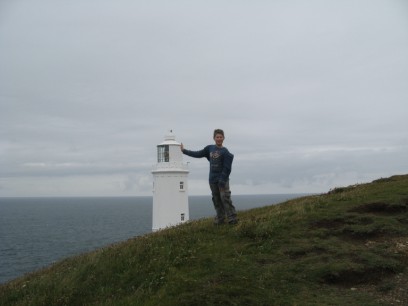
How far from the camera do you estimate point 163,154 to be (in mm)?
34406

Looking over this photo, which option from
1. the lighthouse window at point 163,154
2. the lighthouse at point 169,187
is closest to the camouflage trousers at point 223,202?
the lighthouse at point 169,187

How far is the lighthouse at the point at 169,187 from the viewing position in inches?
1300

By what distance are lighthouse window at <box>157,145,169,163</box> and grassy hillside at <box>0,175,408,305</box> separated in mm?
20881

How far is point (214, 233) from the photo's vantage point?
1271 centimetres

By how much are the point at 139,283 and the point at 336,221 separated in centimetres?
654

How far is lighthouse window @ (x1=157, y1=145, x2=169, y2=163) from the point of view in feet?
112

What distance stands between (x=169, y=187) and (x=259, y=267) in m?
24.3

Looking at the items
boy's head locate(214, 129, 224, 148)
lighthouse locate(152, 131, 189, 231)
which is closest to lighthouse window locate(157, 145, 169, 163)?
lighthouse locate(152, 131, 189, 231)

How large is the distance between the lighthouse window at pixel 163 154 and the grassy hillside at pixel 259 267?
68.5 ft

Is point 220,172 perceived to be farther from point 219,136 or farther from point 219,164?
point 219,136

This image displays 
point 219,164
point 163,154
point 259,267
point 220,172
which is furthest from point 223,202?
point 163,154

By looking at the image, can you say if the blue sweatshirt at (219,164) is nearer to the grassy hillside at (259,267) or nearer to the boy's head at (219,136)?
the boy's head at (219,136)

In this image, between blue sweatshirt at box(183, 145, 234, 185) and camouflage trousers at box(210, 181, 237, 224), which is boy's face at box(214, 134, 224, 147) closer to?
blue sweatshirt at box(183, 145, 234, 185)

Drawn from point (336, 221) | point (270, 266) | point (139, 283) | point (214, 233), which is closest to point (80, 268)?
point (139, 283)
